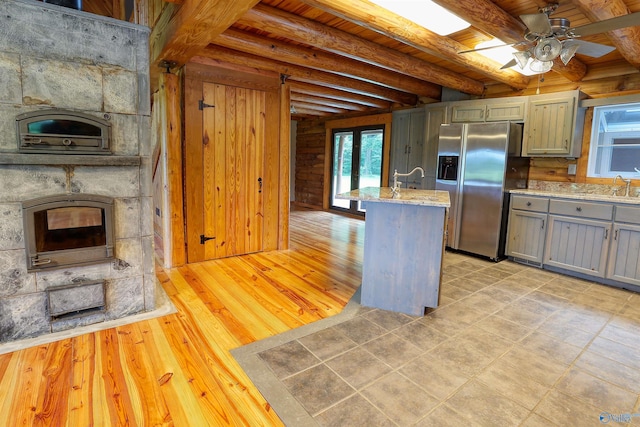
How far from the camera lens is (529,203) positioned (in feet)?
13.3

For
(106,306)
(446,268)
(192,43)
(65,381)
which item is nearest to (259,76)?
(192,43)

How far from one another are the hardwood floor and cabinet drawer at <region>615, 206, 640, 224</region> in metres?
2.66

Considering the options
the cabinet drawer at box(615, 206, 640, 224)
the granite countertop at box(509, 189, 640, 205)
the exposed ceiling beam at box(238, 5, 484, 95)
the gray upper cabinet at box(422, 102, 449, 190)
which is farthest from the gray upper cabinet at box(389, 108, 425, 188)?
the cabinet drawer at box(615, 206, 640, 224)

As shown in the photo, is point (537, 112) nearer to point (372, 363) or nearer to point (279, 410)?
point (372, 363)

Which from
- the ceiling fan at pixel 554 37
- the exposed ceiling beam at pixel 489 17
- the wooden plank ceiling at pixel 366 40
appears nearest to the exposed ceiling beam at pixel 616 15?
the wooden plank ceiling at pixel 366 40

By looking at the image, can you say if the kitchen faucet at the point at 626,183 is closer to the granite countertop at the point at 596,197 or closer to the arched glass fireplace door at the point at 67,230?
the granite countertop at the point at 596,197

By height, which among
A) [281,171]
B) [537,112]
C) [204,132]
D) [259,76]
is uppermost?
[259,76]

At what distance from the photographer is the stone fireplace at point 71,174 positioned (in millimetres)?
2061

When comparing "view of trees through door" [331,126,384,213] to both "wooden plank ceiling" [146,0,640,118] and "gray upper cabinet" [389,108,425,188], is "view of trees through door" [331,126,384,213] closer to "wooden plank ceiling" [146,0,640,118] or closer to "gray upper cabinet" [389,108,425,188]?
"gray upper cabinet" [389,108,425,188]

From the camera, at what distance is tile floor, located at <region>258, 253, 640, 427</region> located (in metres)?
1.68

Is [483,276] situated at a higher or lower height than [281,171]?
lower

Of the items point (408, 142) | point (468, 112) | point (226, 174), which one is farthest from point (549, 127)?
point (226, 174)

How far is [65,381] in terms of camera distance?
181 centimetres

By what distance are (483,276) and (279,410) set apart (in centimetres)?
290
